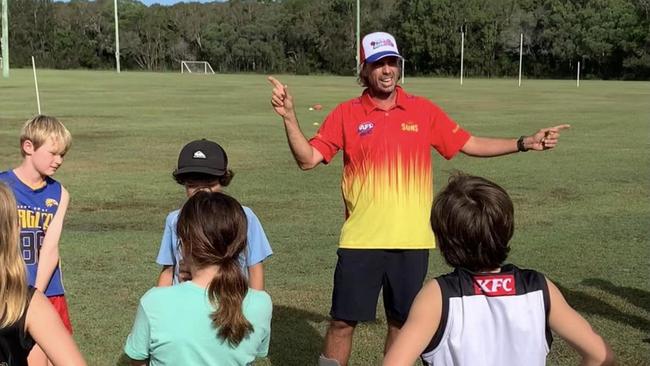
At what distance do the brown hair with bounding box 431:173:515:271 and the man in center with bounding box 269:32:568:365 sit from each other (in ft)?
6.45

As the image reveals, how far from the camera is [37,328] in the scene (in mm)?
2547

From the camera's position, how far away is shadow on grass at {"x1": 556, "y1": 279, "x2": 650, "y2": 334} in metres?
6.48

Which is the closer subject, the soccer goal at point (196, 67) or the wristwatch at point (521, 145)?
the wristwatch at point (521, 145)

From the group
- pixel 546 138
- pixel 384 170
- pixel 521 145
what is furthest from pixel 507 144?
pixel 384 170

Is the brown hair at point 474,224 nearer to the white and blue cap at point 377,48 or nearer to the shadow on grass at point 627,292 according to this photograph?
the white and blue cap at point 377,48

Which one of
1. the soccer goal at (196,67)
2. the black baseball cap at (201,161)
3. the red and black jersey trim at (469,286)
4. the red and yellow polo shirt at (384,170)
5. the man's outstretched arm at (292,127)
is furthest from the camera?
the soccer goal at (196,67)

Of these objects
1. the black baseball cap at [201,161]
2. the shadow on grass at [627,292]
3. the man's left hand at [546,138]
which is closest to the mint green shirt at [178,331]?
the black baseball cap at [201,161]

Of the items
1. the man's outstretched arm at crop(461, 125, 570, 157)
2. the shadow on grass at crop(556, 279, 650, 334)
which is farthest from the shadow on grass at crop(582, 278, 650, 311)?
the man's outstretched arm at crop(461, 125, 570, 157)

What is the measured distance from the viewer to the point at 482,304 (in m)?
2.64

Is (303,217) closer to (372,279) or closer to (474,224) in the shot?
(372,279)

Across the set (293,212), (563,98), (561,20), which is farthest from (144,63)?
(293,212)

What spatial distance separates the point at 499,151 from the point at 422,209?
633 mm

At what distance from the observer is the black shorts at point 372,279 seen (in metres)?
4.65

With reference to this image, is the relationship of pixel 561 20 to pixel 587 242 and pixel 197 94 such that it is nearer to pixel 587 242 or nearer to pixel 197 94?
pixel 197 94
